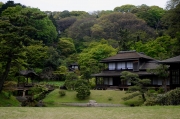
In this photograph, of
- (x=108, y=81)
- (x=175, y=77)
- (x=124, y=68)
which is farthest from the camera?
(x=108, y=81)

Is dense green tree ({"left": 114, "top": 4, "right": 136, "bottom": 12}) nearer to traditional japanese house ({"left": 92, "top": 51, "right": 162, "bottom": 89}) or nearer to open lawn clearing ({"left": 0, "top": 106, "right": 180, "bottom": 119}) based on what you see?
traditional japanese house ({"left": 92, "top": 51, "right": 162, "bottom": 89})

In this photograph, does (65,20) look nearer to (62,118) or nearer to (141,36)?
(141,36)

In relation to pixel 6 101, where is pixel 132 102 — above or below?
below

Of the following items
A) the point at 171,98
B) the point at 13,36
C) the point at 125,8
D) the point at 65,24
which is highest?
the point at 125,8

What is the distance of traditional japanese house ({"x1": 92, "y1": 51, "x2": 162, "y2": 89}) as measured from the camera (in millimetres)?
36800

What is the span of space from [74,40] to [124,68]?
1310 inches

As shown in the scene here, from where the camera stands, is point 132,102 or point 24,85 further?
point 24,85

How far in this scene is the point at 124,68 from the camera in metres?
39.7

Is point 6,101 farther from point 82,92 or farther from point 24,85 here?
point 82,92

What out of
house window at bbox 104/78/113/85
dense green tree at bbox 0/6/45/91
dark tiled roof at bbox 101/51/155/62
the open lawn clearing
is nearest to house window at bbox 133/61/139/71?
dark tiled roof at bbox 101/51/155/62

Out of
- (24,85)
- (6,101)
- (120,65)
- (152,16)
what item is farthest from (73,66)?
(152,16)

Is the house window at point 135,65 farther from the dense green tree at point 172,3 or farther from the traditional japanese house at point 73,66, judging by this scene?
the traditional japanese house at point 73,66

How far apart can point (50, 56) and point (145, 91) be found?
3108 centimetres

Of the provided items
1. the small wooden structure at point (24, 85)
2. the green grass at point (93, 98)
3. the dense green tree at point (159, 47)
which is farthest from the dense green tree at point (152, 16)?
the small wooden structure at point (24, 85)
